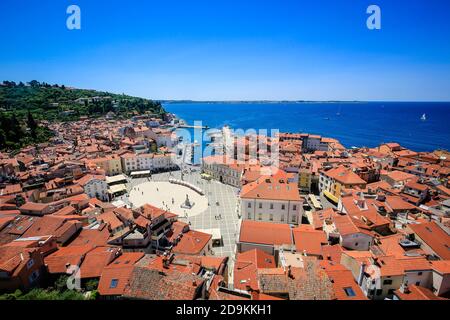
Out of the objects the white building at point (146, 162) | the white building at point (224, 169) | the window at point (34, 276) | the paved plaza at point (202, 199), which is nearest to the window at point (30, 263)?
the window at point (34, 276)

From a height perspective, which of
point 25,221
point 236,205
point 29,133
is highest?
point 29,133

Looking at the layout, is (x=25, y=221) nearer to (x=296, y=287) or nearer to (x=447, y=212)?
(x=296, y=287)

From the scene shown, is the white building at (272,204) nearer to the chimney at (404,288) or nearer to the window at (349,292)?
the chimney at (404,288)

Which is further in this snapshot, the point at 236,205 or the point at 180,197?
the point at 180,197

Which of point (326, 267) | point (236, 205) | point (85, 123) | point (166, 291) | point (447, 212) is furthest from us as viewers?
point (85, 123)
